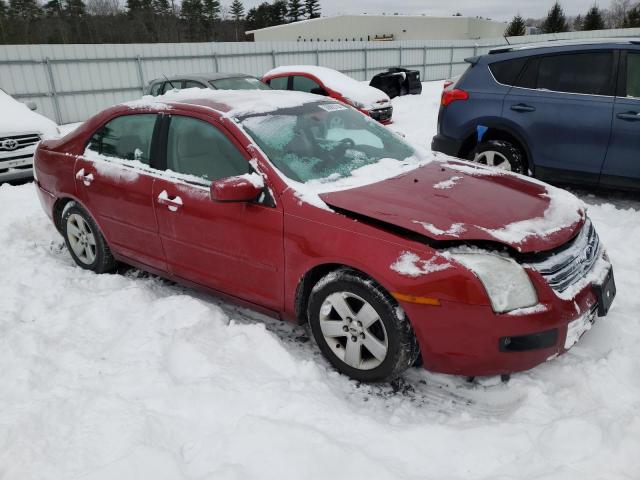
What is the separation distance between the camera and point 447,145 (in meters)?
6.13

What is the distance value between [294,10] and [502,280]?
79043 millimetres

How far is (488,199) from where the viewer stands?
3.00 m

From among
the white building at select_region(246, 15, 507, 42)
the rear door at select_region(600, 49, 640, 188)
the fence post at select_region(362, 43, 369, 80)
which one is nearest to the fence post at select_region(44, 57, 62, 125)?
the fence post at select_region(362, 43, 369, 80)

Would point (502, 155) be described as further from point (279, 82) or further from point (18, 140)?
point (279, 82)

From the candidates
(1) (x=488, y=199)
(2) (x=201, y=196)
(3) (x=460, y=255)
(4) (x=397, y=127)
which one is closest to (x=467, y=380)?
(3) (x=460, y=255)

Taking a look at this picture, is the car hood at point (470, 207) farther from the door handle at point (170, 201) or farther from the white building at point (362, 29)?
the white building at point (362, 29)

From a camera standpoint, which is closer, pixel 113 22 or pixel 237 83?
pixel 237 83

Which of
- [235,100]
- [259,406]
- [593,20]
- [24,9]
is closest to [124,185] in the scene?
[235,100]

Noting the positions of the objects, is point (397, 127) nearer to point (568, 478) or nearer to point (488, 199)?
point (488, 199)

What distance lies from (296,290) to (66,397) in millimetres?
1355

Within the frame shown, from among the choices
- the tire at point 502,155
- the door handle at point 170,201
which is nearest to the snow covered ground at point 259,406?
the door handle at point 170,201

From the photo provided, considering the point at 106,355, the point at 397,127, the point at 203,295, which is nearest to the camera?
the point at 106,355

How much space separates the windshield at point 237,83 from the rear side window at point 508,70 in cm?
533

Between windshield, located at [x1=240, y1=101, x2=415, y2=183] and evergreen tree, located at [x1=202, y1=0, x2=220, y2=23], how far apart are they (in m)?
64.5
